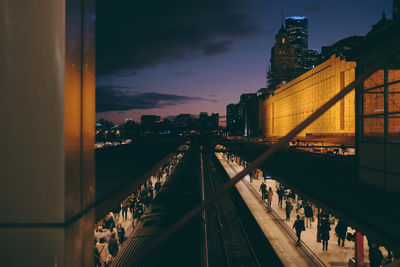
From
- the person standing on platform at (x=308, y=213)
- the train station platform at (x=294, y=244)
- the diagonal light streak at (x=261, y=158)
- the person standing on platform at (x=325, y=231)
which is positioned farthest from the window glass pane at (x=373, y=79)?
the diagonal light streak at (x=261, y=158)

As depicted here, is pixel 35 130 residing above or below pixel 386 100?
below

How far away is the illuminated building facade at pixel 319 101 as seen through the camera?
135 ft

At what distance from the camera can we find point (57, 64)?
125 centimetres

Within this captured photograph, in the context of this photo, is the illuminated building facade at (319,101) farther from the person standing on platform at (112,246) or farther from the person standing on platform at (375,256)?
the person standing on platform at (112,246)

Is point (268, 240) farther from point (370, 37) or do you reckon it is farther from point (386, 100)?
point (370, 37)

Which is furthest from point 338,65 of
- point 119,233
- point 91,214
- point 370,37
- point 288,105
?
point 91,214

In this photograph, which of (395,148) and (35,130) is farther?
(395,148)

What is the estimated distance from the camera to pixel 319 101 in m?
51.8

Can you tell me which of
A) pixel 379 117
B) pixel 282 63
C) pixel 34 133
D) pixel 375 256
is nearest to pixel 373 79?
pixel 379 117

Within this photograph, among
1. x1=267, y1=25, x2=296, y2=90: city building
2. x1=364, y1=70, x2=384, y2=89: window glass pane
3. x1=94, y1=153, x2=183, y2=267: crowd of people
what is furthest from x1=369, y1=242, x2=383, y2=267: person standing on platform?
x1=267, y1=25, x2=296, y2=90: city building

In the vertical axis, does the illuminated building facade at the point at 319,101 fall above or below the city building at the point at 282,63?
below

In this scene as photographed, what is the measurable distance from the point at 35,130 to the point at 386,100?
8818mm

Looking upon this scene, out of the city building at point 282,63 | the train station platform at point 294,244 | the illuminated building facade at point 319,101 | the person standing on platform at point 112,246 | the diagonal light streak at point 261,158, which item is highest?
the city building at point 282,63

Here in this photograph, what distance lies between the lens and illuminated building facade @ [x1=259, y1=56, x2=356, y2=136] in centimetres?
4112
